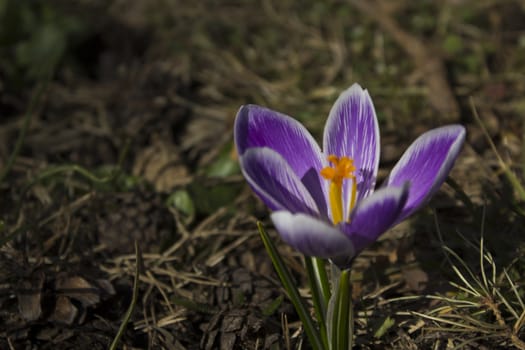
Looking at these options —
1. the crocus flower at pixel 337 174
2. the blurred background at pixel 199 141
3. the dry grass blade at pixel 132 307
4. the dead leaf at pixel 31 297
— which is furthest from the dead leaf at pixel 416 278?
the dead leaf at pixel 31 297

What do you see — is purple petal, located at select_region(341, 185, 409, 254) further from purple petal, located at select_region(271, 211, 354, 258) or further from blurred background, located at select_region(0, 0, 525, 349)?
blurred background, located at select_region(0, 0, 525, 349)

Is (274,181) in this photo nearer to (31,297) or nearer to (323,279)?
(323,279)

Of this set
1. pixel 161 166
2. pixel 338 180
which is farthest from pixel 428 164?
pixel 161 166

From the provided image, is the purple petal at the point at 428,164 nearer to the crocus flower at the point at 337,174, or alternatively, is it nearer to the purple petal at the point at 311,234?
the crocus flower at the point at 337,174

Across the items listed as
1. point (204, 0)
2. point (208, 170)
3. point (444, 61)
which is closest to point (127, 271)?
point (208, 170)

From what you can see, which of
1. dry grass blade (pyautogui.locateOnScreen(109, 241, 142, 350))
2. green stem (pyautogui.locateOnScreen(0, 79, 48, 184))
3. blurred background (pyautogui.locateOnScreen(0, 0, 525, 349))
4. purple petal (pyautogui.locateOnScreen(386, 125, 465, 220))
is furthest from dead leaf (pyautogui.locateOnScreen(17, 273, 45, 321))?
purple petal (pyautogui.locateOnScreen(386, 125, 465, 220))

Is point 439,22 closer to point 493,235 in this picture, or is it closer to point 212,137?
point 212,137
